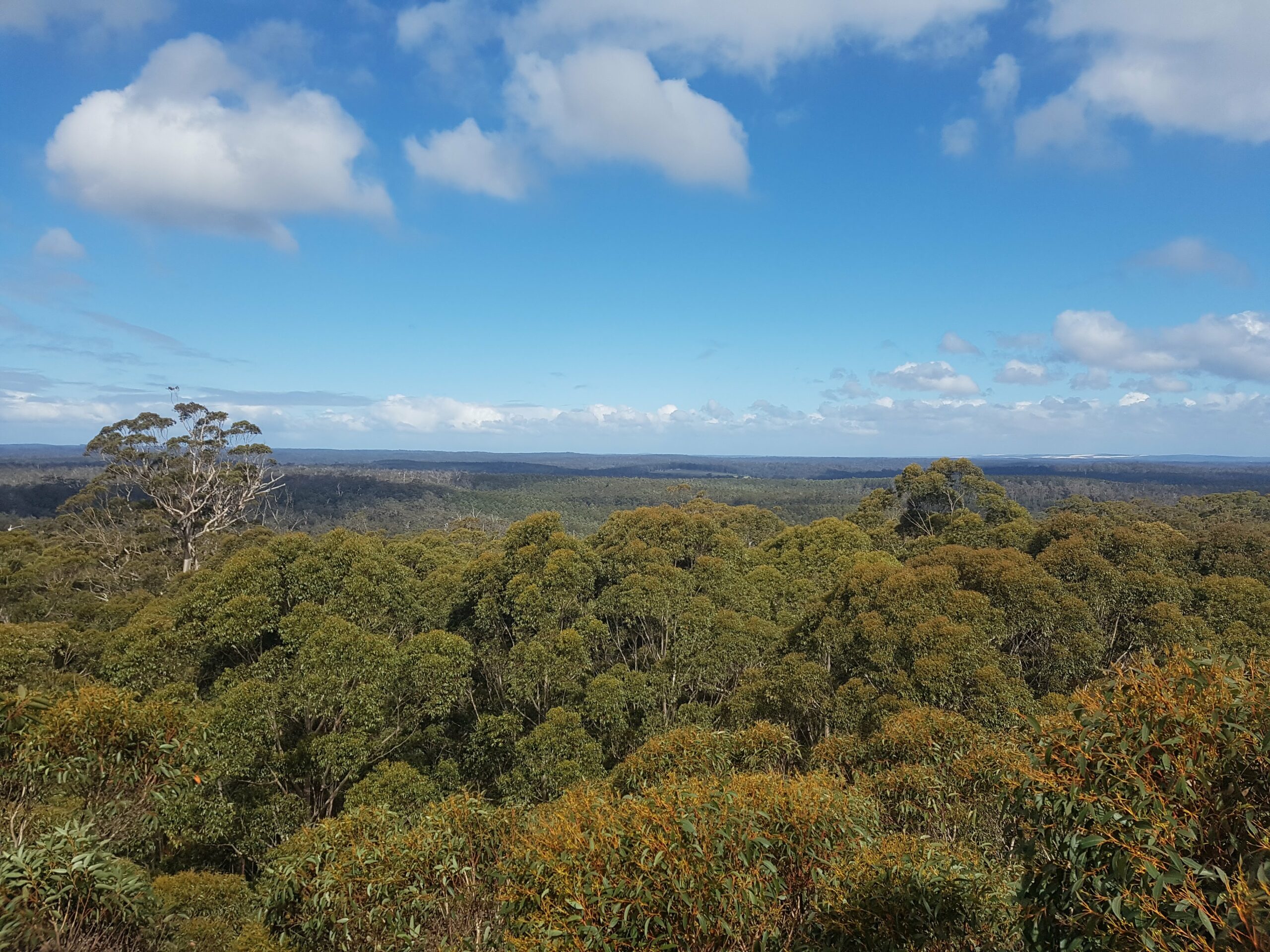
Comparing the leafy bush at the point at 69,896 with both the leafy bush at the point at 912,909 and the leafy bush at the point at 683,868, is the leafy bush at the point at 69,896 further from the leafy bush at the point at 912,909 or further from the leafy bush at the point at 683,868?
the leafy bush at the point at 912,909

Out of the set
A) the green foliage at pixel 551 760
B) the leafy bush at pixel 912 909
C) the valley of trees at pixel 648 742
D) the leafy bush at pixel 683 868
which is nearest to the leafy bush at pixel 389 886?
the valley of trees at pixel 648 742

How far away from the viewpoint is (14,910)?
4.77m

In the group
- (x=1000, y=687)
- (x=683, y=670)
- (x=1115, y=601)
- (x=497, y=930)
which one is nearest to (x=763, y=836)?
(x=497, y=930)

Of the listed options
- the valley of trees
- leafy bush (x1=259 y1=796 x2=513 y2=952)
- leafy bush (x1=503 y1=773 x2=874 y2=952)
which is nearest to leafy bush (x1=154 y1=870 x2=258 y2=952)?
the valley of trees

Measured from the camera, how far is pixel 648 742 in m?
11.2

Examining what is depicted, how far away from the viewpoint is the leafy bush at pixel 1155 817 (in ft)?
9.14

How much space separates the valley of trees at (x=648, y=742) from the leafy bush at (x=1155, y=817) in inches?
1.0

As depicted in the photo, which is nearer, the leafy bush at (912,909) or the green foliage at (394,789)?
the leafy bush at (912,909)

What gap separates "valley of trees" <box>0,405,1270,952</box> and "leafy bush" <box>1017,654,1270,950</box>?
0.03 m

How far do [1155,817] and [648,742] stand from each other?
8940 mm

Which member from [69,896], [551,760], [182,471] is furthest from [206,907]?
[182,471]

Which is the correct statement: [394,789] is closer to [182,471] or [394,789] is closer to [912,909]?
[912,909]

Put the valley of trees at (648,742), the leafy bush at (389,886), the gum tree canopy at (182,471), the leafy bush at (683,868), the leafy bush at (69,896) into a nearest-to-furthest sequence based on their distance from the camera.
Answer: the valley of trees at (648,742)
the leafy bush at (683,868)
the leafy bush at (69,896)
the leafy bush at (389,886)
the gum tree canopy at (182,471)

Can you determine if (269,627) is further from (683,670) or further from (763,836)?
(763,836)
